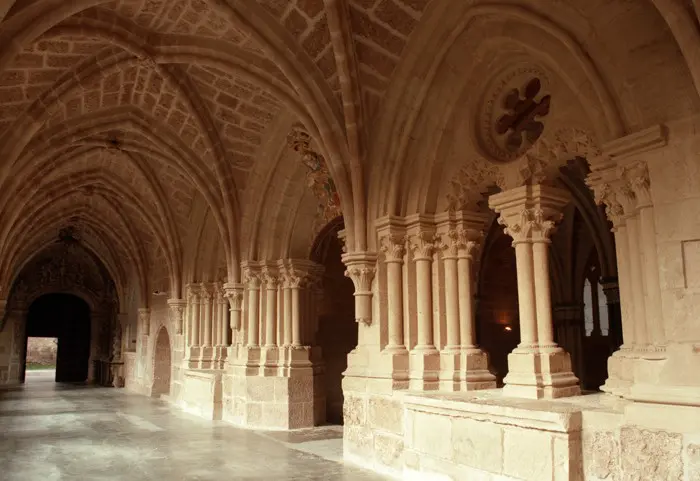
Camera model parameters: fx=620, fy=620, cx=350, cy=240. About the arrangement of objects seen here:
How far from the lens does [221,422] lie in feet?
31.9

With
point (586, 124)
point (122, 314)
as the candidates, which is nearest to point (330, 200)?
point (586, 124)

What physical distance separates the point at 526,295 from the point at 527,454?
4.78ft

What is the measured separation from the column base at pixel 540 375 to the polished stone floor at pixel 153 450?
1611mm

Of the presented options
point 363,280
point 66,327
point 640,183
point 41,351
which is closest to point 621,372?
Result: point 640,183

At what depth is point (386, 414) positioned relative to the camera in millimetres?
6164

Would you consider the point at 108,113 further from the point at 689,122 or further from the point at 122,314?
the point at 122,314

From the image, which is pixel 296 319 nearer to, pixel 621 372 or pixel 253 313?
pixel 253 313

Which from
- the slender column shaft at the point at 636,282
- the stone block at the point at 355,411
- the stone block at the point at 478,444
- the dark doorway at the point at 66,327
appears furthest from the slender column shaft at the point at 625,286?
the dark doorway at the point at 66,327

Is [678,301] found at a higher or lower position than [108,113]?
lower

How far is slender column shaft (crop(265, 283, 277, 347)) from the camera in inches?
364

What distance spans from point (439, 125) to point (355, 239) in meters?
1.50

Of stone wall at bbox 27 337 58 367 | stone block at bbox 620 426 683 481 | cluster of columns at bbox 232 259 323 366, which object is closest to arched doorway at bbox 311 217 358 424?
cluster of columns at bbox 232 259 323 366

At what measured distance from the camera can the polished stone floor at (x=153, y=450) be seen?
580 centimetres

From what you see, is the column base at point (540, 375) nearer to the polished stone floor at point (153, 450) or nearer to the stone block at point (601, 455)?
the stone block at point (601, 455)
